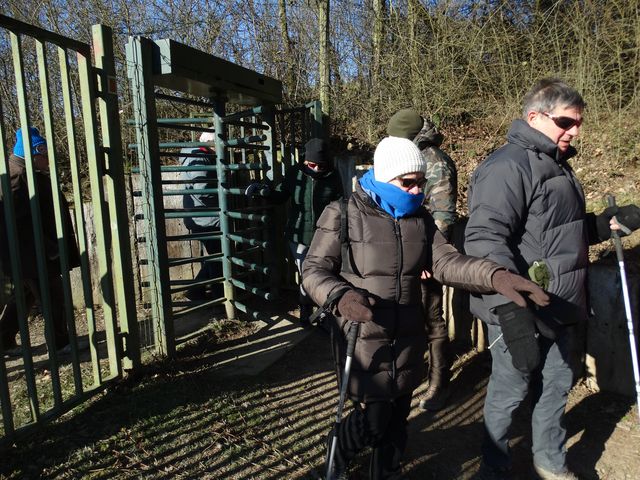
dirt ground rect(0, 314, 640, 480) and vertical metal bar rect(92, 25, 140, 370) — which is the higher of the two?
vertical metal bar rect(92, 25, 140, 370)

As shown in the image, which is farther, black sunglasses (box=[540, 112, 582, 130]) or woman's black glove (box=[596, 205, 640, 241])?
woman's black glove (box=[596, 205, 640, 241])

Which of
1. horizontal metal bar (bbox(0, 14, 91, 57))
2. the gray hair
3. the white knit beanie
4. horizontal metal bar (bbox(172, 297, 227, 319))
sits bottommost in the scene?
horizontal metal bar (bbox(172, 297, 227, 319))

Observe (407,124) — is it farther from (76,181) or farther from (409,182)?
(76,181)

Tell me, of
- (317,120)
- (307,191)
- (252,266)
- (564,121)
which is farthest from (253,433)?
(317,120)

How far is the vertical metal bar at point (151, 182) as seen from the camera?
379 cm

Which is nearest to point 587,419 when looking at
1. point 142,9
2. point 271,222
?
point 271,222

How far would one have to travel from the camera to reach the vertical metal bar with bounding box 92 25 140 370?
346 cm

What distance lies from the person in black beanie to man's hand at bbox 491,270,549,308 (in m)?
2.60

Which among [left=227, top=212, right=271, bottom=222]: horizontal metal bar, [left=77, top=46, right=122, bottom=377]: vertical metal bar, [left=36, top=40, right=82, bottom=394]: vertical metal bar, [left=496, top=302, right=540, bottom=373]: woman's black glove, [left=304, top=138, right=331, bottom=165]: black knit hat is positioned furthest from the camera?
[left=227, top=212, right=271, bottom=222]: horizontal metal bar

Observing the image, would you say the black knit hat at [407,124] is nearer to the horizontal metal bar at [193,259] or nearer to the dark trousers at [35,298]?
the horizontal metal bar at [193,259]

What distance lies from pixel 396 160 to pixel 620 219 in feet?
4.79

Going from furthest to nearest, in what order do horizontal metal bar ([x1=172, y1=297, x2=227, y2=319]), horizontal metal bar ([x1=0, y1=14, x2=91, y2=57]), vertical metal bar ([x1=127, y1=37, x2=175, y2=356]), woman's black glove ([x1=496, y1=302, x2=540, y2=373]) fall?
1. horizontal metal bar ([x1=172, y1=297, x2=227, y2=319])
2. vertical metal bar ([x1=127, y1=37, x2=175, y2=356])
3. horizontal metal bar ([x1=0, y1=14, x2=91, y2=57])
4. woman's black glove ([x1=496, y1=302, x2=540, y2=373])

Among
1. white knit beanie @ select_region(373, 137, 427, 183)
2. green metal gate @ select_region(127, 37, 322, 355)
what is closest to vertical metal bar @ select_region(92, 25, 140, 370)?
green metal gate @ select_region(127, 37, 322, 355)

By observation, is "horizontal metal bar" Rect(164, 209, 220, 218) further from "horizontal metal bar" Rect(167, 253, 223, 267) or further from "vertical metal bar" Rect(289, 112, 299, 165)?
"vertical metal bar" Rect(289, 112, 299, 165)
